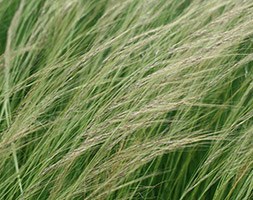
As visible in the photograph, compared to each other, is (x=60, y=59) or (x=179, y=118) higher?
(x=60, y=59)

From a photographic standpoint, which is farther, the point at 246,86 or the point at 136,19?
the point at 136,19

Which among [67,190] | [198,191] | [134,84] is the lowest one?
[198,191]

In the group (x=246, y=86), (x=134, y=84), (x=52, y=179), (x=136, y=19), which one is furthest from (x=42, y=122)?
(x=246, y=86)

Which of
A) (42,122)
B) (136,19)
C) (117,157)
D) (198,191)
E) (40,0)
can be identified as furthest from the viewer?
(40,0)

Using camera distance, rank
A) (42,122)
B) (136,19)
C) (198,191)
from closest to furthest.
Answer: (198,191) → (42,122) → (136,19)

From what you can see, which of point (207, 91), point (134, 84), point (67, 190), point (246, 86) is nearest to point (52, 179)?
point (67, 190)

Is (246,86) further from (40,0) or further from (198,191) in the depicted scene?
(40,0)

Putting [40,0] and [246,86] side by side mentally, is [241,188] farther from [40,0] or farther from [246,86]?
[40,0]
